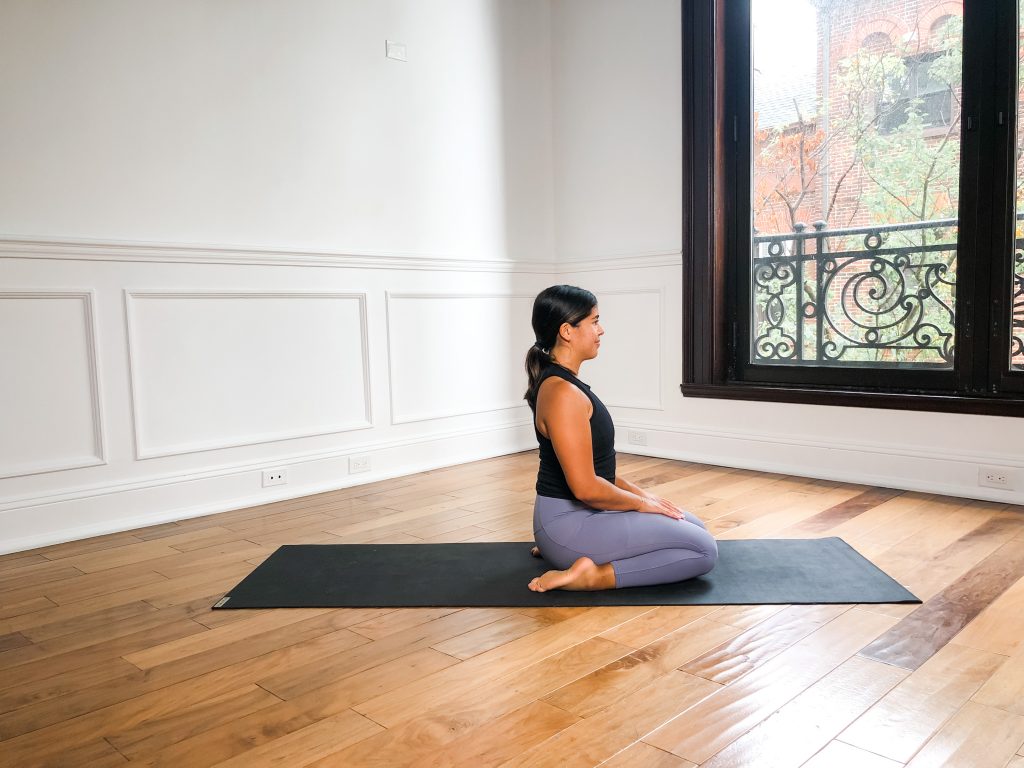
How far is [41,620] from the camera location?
2326mm

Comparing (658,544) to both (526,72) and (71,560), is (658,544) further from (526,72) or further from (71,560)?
(526,72)

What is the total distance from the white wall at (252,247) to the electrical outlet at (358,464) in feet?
0.12

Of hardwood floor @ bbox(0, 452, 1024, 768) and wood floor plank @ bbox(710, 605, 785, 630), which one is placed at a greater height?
hardwood floor @ bbox(0, 452, 1024, 768)

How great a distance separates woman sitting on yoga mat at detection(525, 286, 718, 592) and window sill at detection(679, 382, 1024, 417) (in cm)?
172

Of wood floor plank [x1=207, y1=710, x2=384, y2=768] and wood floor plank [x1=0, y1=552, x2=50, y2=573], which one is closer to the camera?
wood floor plank [x1=207, y1=710, x2=384, y2=768]

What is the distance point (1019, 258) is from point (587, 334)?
7.12 ft

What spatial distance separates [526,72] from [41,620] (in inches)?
155

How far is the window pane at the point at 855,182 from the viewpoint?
3.57m

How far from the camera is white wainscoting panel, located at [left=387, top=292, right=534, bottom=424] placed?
4281 mm

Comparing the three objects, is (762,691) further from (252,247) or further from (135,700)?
(252,247)

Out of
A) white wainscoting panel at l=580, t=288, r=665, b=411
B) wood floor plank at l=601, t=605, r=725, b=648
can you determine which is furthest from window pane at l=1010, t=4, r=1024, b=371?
wood floor plank at l=601, t=605, r=725, b=648

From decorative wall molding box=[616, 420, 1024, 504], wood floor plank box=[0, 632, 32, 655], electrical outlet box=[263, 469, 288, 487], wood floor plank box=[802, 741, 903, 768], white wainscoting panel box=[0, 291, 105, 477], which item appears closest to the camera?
wood floor plank box=[802, 741, 903, 768]

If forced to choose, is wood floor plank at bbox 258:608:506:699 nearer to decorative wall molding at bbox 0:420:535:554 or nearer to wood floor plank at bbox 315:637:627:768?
wood floor plank at bbox 315:637:627:768

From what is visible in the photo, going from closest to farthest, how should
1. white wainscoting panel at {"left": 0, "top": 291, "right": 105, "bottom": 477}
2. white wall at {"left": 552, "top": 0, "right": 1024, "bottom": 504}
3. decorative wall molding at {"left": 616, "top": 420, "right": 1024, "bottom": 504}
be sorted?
1. white wainscoting panel at {"left": 0, "top": 291, "right": 105, "bottom": 477}
2. decorative wall molding at {"left": 616, "top": 420, "right": 1024, "bottom": 504}
3. white wall at {"left": 552, "top": 0, "right": 1024, "bottom": 504}
